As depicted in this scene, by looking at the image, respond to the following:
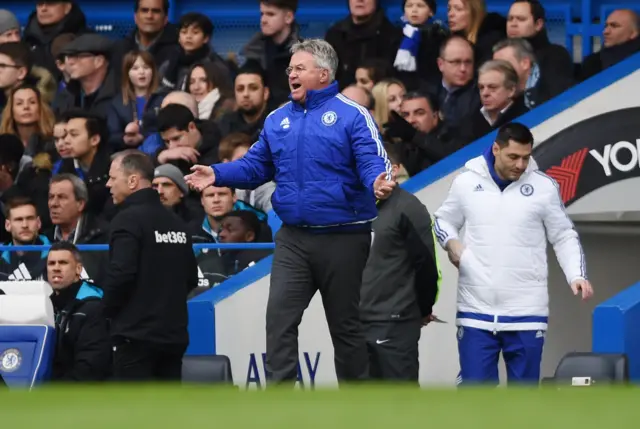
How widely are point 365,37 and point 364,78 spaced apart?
73 cm

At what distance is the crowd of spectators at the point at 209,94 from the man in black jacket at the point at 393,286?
1702 millimetres

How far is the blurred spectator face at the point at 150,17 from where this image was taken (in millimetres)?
13961

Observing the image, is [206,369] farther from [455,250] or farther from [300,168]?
[455,250]

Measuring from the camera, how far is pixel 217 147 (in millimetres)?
12227

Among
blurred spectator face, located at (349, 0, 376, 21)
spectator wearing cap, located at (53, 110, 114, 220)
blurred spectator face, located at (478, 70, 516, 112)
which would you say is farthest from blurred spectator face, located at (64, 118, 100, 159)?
blurred spectator face, located at (478, 70, 516, 112)

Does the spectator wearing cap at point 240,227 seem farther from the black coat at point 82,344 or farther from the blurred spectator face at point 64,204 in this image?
the black coat at point 82,344

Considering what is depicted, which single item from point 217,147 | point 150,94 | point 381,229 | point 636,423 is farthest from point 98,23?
point 636,423

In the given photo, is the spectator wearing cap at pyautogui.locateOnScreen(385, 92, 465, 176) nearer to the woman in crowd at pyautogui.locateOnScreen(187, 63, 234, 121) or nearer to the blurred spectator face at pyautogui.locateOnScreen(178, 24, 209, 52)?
the woman in crowd at pyautogui.locateOnScreen(187, 63, 234, 121)

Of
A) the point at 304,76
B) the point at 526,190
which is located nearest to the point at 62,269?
the point at 304,76

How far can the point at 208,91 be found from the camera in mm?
13141

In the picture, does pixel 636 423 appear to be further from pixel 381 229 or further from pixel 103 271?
pixel 103 271

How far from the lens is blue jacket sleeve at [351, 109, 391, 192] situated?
28.3ft

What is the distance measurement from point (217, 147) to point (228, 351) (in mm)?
1931

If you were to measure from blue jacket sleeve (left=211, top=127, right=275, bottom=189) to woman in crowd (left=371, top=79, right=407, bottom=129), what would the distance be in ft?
9.96
